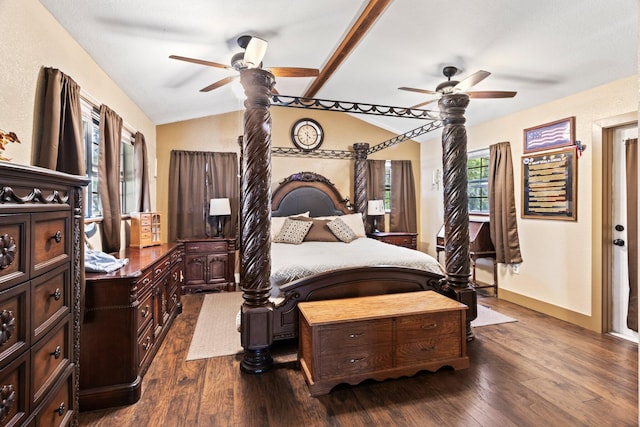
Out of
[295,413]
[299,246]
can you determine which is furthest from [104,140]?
[295,413]

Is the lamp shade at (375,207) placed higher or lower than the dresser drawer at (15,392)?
higher

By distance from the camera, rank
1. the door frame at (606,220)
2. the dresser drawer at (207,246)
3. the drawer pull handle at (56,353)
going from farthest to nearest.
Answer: the dresser drawer at (207,246), the door frame at (606,220), the drawer pull handle at (56,353)

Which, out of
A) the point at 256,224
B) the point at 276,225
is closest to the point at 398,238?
the point at 276,225

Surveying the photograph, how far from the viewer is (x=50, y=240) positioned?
1.23 metres

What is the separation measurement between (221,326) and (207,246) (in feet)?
5.00

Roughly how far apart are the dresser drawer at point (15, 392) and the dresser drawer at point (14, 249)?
263 mm

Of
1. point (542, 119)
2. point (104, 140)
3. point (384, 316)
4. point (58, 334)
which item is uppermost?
point (542, 119)

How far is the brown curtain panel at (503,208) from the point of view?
4266 millimetres

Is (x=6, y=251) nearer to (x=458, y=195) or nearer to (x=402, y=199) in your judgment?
(x=458, y=195)

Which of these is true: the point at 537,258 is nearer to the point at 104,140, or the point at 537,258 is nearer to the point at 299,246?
the point at 299,246

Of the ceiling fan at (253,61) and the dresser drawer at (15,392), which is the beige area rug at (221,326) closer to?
the dresser drawer at (15,392)

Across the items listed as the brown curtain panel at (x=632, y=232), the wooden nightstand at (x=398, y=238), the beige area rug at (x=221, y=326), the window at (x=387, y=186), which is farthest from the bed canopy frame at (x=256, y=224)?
the window at (x=387, y=186)

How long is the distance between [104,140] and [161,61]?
90 centimetres

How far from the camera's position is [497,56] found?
306 centimetres
